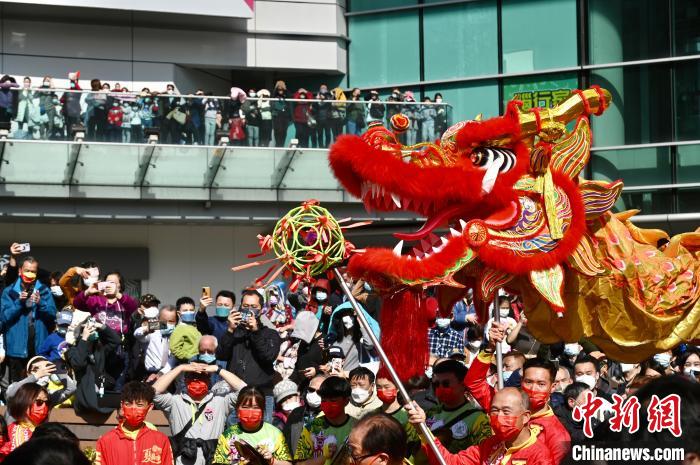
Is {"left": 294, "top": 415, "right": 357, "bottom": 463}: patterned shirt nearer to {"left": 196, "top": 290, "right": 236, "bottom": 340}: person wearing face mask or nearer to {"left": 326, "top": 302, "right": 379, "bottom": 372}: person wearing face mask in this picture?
{"left": 196, "top": 290, "right": 236, "bottom": 340}: person wearing face mask

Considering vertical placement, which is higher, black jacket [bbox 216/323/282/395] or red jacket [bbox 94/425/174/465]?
black jacket [bbox 216/323/282/395]

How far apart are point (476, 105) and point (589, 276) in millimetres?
17630

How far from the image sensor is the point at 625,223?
7773 millimetres

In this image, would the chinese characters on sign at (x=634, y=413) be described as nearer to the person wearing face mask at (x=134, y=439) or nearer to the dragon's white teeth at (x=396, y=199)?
the dragon's white teeth at (x=396, y=199)

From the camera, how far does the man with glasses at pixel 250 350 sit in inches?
436

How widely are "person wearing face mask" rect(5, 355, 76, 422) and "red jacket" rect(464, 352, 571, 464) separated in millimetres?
4316

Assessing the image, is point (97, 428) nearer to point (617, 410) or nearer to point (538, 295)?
point (538, 295)

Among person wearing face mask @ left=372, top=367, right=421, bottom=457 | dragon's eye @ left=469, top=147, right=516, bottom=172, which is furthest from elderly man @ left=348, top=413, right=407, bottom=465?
person wearing face mask @ left=372, top=367, right=421, bottom=457

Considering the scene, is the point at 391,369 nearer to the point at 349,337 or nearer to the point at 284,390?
the point at 284,390

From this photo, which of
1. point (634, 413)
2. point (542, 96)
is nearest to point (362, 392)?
point (634, 413)

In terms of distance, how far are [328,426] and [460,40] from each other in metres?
17.4

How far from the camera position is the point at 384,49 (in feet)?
84.7

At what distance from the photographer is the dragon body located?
700 centimetres

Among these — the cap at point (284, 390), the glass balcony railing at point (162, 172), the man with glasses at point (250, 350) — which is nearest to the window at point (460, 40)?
the glass balcony railing at point (162, 172)
